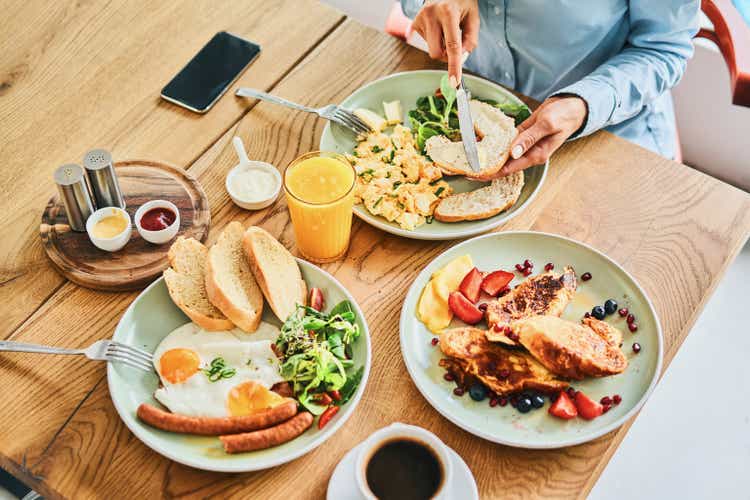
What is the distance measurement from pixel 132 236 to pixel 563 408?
3.47 ft

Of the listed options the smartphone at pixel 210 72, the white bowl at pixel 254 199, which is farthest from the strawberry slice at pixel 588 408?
the smartphone at pixel 210 72

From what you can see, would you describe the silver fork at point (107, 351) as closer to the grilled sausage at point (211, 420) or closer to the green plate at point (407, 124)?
the grilled sausage at point (211, 420)

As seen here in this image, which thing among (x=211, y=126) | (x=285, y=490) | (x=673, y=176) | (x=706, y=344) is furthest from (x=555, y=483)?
(x=706, y=344)

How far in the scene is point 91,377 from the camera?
146 cm

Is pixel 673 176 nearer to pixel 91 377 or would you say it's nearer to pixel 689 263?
pixel 689 263

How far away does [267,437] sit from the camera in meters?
1.31

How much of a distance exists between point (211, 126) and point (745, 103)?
155 centimetres

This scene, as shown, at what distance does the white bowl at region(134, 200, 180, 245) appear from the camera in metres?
1.62

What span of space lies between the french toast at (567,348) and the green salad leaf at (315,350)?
36cm

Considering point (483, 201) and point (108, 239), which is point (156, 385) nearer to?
point (108, 239)

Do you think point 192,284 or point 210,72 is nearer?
point 192,284

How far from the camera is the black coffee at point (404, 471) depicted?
1.18 meters

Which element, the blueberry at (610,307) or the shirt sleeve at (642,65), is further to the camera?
the shirt sleeve at (642,65)

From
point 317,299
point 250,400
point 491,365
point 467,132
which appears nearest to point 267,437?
point 250,400
